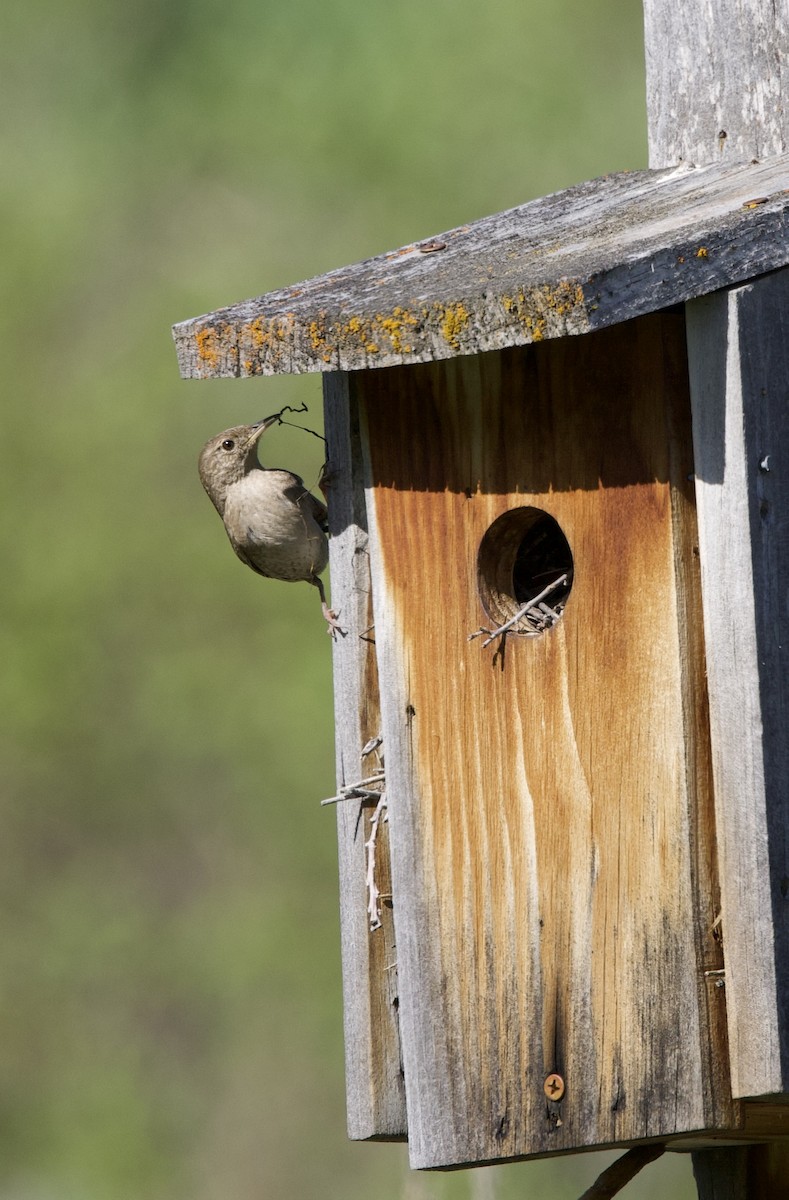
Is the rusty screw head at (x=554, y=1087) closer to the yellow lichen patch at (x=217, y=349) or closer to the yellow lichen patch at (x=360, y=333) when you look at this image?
the yellow lichen patch at (x=360, y=333)

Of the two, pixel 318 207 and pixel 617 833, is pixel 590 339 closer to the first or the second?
pixel 617 833

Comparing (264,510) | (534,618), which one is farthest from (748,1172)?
(264,510)

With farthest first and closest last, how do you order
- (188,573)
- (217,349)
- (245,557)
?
(188,573), (245,557), (217,349)

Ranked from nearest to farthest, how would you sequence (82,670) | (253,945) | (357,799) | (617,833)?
(617,833) → (357,799) → (253,945) → (82,670)

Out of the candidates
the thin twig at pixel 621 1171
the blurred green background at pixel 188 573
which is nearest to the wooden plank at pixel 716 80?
the thin twig at pixel 621 1171

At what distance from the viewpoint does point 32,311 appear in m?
9.94

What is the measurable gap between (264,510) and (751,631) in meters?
2.49

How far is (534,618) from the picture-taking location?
146 inches

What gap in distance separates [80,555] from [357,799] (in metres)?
5.55

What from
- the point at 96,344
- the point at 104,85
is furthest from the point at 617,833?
the point at 104,85

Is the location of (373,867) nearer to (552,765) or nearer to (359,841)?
(359,841)

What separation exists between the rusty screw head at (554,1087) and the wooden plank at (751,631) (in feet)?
1.18

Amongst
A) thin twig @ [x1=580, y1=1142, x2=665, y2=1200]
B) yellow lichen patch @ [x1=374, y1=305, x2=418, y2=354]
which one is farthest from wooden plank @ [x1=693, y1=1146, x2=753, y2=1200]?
yellow lichen patch @ [x1=374, y1=305, x2=418, y2=354]

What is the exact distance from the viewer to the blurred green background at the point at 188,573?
8391mm
